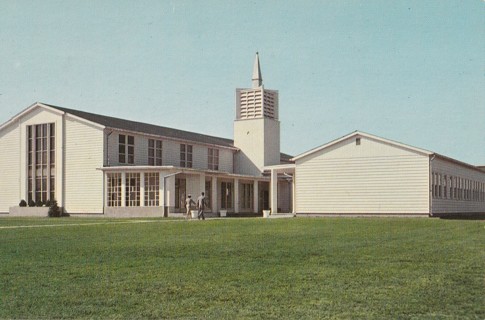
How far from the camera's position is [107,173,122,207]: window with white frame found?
38562mm

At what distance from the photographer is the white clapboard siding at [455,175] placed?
112 feet

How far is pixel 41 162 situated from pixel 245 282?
36.4 meters

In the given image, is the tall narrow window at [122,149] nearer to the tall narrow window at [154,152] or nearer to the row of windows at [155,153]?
the row of windows at [155,153]

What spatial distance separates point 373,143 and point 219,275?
2598 centimetres

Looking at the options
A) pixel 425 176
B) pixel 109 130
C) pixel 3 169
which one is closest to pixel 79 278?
pixel 425 176

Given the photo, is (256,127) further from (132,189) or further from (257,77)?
(132,189)

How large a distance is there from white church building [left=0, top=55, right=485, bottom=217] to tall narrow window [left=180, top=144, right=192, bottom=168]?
0.23 ft

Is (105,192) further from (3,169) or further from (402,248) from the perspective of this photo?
(402,248)

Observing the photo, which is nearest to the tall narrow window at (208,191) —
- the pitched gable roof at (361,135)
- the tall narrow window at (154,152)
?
the tall narrow window at (154,152)

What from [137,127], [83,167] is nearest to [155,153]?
[137,127]

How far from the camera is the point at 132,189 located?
38.2 meters

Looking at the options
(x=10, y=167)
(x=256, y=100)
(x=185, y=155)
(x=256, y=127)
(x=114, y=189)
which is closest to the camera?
(x=114, y=189)

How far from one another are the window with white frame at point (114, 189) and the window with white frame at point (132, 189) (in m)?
0.58

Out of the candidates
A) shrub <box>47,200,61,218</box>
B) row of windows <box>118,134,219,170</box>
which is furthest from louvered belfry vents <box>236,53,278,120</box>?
shrub <box>47,200,61,218</box>
